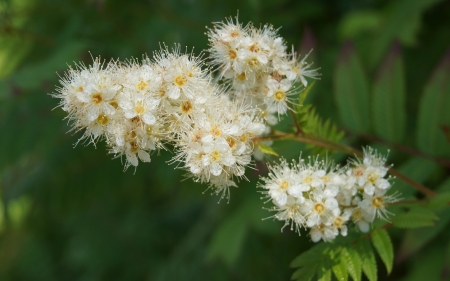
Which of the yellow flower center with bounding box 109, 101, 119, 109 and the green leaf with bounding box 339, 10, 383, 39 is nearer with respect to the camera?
the yellow flower center with bounding box 109, 101, 119, 109

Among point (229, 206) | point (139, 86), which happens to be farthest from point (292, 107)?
point (229, 206)

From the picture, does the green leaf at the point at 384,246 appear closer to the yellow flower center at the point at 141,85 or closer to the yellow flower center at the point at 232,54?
the yellow flower center at the point at 232,54

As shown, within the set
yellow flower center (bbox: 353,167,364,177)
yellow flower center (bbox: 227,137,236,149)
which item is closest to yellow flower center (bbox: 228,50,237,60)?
yellow flower center (bbox: 227,137,236,149)

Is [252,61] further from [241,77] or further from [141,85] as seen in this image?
[141,85]

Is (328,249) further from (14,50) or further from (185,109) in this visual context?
(14,50)

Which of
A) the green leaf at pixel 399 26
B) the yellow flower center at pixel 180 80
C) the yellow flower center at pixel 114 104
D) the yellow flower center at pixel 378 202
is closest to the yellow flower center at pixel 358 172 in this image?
the yellow flower center at pixel 378 202

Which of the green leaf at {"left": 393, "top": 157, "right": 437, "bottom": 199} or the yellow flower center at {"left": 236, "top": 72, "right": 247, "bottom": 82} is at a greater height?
the yellow flower center at {"left": 236, "top": 72, "right": 247, "bottom": 82}

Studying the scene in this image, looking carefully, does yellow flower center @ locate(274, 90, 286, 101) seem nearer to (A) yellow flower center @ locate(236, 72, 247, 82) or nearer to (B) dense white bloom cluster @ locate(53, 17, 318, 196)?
(B) dense white bloom cluster @ locate(53, 17, 318, 196)
